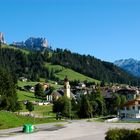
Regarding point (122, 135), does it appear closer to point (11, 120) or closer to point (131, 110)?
point (11, 120)

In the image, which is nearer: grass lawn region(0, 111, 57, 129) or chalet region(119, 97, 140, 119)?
grass lawn region(0, 111, 57, 129)

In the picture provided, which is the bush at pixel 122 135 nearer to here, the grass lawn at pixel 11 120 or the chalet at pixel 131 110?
the grass lawn at pixel 11 120

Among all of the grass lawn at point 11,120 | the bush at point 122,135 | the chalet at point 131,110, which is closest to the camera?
the bush at point 122,135

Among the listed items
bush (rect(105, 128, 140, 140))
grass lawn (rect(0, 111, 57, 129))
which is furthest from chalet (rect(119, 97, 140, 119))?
bush (rect(105, 128, 140, 140))

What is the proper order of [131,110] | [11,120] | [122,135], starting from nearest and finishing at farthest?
[122,135] < [11,120] < [131,110]

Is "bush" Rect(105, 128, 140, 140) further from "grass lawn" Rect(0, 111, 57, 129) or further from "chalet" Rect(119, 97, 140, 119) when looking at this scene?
"chalet" Rect(119, 97, 140, 119)

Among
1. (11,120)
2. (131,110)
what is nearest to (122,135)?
(11,120)

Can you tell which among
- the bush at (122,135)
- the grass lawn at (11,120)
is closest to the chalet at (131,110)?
the grass lawn at (11,120)

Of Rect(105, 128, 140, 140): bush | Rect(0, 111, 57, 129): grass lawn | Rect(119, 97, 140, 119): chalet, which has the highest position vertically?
Rect(119, 97, 140, 119): chalet

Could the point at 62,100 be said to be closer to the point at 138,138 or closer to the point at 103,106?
the point at 103,106

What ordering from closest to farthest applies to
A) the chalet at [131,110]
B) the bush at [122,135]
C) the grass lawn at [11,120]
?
the bush at [122,135], the grass lawn at [11,120], the chalet at [131,110]

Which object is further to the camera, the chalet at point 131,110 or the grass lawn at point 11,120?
the chalet at point 131,110

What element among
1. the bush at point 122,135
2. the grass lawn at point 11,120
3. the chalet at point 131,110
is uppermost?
the chalet at point 131,110

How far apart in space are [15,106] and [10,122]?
114 ft
